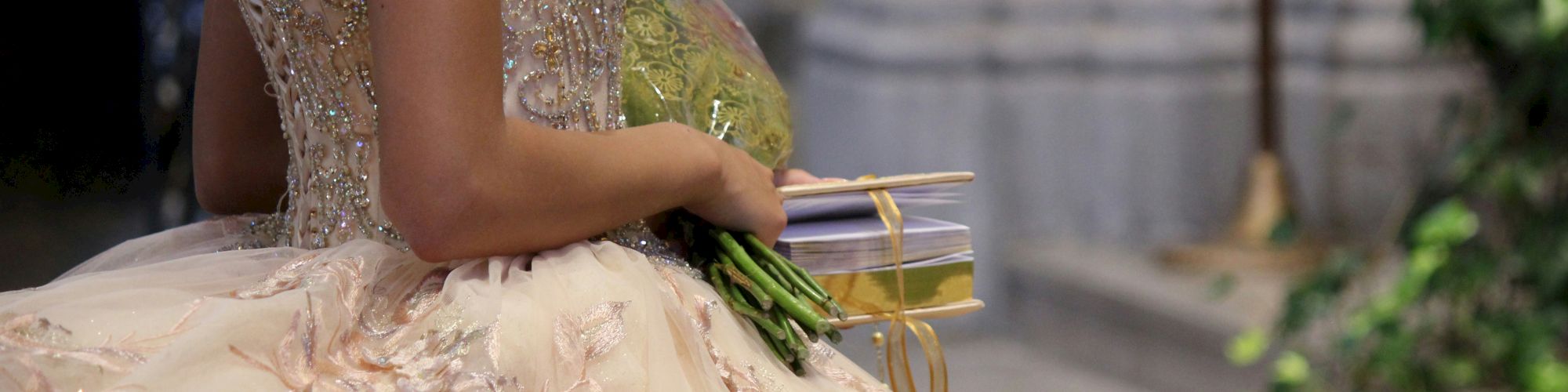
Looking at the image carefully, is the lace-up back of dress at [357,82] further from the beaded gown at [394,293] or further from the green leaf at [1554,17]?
the green leaf at [1554,17]

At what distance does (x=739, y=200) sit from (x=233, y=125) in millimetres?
393

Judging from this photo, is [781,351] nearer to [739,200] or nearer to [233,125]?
[739,200]

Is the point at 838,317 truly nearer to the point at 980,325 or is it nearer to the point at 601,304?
the point at 601,304

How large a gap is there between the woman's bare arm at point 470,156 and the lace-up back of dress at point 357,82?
0.05 metres

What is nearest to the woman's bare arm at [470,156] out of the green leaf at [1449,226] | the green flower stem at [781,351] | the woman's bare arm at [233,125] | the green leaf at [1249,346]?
the green flower stem at [781,351]

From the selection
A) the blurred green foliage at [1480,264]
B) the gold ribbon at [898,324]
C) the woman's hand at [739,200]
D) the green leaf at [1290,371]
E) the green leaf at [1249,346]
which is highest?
the woman's hand at [739,200]

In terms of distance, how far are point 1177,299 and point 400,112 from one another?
6.79 feet

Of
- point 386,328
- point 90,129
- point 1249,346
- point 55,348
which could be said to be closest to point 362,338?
point 386,328

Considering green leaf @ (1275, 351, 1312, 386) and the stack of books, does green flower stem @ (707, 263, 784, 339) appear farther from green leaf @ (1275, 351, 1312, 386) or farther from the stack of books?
green leaf @ (1275, 351, 1312, 386)

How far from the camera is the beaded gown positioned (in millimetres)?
613

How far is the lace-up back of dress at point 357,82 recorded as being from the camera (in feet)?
2.39

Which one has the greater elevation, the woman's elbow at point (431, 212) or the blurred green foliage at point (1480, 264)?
the woman's elbow at point (431, 212)

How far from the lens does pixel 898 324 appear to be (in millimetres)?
917

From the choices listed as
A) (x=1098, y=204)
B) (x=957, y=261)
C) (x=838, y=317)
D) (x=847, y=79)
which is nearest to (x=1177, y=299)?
(x=1098, y=204)
